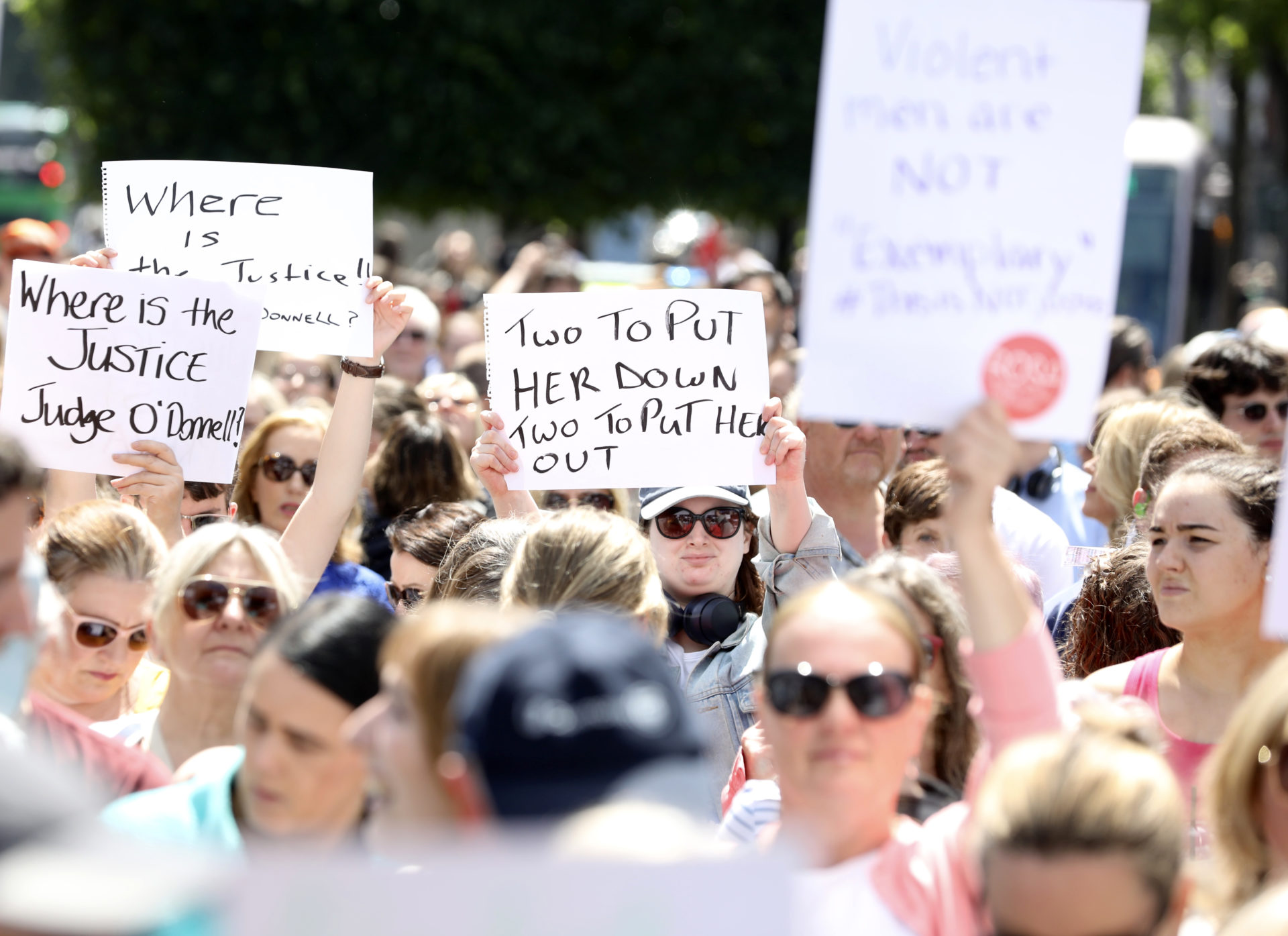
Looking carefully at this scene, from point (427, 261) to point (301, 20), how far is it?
10654 millimetres

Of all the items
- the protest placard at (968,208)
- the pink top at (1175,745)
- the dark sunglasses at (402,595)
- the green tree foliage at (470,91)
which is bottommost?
the dark sunglasses at (402,595)

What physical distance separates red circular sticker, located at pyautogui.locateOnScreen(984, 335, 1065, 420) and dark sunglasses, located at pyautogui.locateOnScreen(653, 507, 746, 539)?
70.2 inches

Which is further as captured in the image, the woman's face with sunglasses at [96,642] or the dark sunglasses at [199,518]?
the dark sunglasses at [199,518]

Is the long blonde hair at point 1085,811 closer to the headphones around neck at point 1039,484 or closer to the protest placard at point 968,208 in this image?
the protest placard at point 968,208

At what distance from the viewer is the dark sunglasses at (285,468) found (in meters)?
4.98

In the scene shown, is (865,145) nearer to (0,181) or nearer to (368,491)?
(368,491)

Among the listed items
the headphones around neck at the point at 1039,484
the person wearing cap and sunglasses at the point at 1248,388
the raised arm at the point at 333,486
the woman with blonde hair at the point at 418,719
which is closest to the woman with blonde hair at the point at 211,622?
the raised arm at the point at 333,486

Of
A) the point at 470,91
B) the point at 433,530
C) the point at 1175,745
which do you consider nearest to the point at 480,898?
the point at 1175,745

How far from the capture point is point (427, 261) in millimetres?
27172

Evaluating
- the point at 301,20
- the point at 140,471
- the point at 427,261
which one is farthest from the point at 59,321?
the point at 427,261

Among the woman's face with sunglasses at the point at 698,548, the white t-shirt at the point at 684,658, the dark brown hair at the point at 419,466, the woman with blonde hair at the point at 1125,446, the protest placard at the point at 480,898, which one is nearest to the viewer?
the protest placard at the point at 480,898

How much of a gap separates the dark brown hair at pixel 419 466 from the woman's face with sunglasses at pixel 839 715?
3.01 m

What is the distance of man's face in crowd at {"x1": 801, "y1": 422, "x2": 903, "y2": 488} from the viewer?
5.32 metres

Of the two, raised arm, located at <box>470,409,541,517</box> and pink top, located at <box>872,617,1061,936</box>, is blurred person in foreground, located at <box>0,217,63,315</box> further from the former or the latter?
pink top, located at <box>872,617,1061,936</box>
